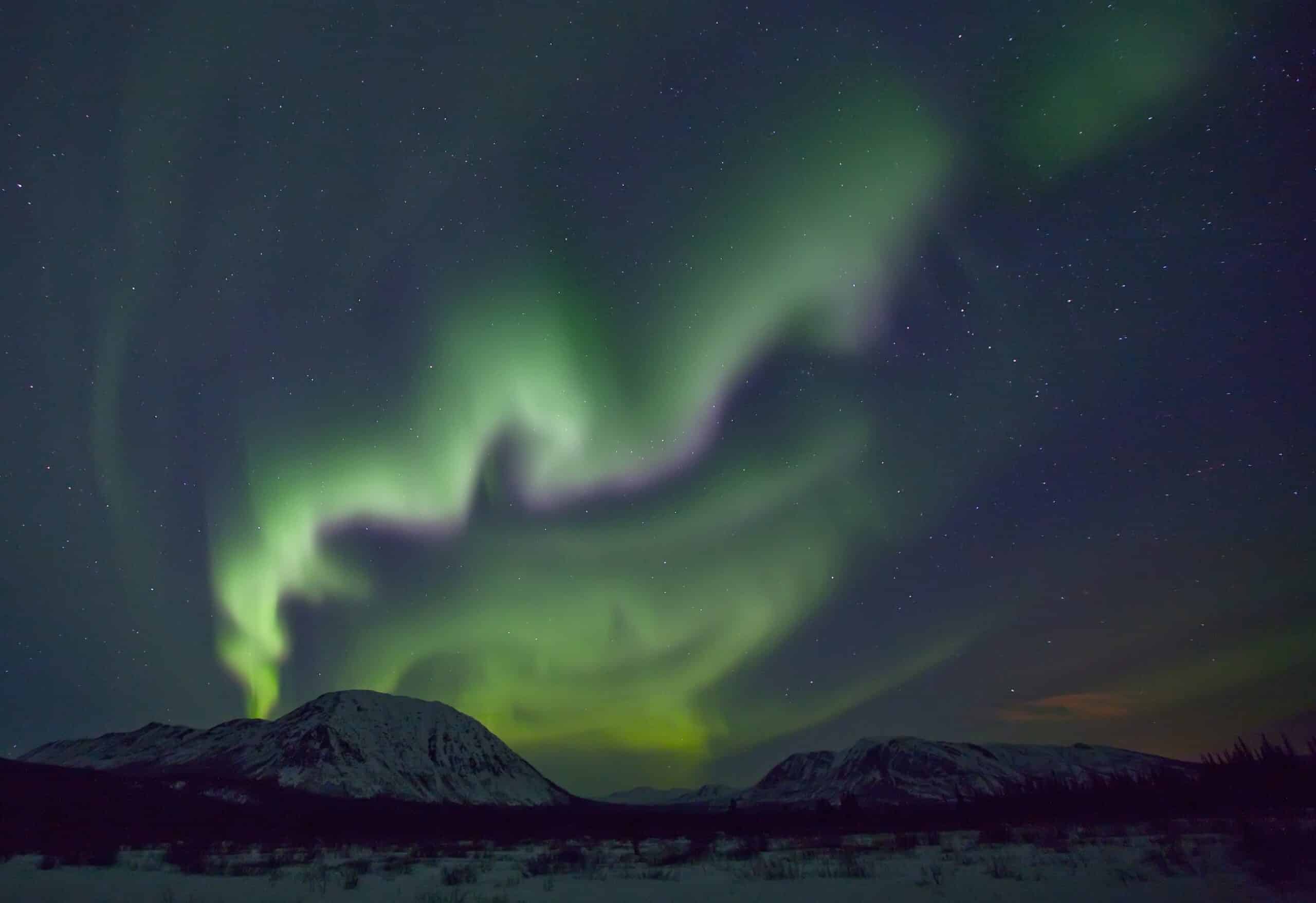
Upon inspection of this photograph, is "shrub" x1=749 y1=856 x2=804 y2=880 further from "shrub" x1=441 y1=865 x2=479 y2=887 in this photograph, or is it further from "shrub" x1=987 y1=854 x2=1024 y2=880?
"shrub" x1=441 y1=865 x2=479 y2=887

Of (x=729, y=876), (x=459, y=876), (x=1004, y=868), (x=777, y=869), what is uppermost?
(x=459, y=876)

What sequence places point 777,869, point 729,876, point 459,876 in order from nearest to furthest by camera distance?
point 729,876, point 777,869, point 459,876

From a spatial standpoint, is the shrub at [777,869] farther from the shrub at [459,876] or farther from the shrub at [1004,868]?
the shrub at [459,876]

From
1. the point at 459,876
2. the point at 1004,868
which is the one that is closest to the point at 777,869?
the point at 1004,868

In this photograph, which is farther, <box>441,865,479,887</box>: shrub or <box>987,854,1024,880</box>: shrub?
<box>441,865,479,887</box>: shrub

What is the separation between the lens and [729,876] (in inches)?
776

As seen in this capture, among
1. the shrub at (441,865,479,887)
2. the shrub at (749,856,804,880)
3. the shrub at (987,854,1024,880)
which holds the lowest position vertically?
the shrub at (987,854,1024,880)

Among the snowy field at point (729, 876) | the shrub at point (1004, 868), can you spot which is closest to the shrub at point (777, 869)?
the snowy field at point (729, 876)

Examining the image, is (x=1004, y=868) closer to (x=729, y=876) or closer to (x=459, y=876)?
(x=729, y=876)

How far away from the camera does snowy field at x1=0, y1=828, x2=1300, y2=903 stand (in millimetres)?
15539

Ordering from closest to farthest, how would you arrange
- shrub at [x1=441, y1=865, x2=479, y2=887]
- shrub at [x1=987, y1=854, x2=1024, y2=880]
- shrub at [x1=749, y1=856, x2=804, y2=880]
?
shrub at [x1=987, y1=854, x2=1024, y2=880] → shrub at [x1=749, y1=856, x2=804, y2=880] → shrub at [x1=441, y1=865, x2=479, y2=887]

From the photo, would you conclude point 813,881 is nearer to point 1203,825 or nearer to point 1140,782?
point 1203,825

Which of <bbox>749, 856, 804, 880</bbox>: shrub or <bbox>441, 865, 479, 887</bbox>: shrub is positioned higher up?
<bbox>441, 865, 479, 887</bbox>: shrub

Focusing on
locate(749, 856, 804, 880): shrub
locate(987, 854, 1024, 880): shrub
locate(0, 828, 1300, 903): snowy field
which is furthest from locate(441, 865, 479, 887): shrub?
locate(987, 854, 1024, 880): shrub
